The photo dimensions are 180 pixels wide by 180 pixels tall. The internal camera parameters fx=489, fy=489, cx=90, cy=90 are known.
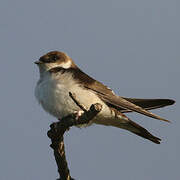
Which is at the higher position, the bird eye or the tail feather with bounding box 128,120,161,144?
the bird eye

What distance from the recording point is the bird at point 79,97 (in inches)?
225

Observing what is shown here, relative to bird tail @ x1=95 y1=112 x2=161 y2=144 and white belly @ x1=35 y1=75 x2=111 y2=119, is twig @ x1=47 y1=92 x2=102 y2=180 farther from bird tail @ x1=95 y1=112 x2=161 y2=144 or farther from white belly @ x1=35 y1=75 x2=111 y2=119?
bird tail @ x1=95 y1=112 x2=161 y2=144

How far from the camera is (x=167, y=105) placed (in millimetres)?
6000

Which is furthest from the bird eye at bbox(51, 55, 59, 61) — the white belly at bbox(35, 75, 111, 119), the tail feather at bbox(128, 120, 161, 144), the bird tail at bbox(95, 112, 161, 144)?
the tail feather at bbox(128, 120, 161, 144)

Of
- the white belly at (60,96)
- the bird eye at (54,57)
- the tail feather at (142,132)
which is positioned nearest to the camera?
the white belly at (60,96)

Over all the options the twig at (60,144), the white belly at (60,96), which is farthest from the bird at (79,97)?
the twig at (60,144)

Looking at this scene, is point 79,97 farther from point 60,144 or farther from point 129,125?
point 60,144

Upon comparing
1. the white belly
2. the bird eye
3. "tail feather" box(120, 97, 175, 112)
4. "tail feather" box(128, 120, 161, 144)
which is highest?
the bird eye

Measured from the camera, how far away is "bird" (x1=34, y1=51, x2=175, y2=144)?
5.71 meters

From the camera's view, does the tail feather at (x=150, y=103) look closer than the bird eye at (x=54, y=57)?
Yes

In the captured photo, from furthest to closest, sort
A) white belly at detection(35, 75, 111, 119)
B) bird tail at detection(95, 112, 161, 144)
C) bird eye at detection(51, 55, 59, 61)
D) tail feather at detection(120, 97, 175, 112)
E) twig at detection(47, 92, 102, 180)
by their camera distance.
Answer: bird eye at detection(51, 55, 59, 61) < bird tail at detection(95, 112, 161, 144) < tail feather at detection(120, 97, 175, 112) < white belly at detection(35, 75, 111, 119) < twig at detection(47, 92, 102, 180)

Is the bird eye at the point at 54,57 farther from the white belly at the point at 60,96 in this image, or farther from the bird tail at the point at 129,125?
the bird tail at the point at 129,125

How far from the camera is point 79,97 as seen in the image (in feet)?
19.2

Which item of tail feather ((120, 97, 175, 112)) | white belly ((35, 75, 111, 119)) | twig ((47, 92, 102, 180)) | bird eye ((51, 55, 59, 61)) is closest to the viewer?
twig ((47, 92, 102, 180))
